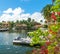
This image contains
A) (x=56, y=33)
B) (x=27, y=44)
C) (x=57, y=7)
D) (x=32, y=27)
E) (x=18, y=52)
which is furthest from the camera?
(x=32, y=27)

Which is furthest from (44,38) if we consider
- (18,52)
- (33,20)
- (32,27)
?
(33,20)

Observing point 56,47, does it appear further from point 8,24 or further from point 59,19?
point 8,24

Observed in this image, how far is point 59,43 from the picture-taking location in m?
9.55

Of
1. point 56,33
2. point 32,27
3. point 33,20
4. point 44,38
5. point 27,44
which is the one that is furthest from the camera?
point 33,20

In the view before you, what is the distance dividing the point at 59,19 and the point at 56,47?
1.28 m

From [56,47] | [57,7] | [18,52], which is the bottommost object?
[18,52]

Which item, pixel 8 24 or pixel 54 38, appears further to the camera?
pixel 8 24

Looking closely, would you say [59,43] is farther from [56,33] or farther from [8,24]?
[8,24]

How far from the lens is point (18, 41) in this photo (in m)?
49.8

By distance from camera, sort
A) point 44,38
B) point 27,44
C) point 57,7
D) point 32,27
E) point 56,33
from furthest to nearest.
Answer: point 32,27, point 27,44, point 44,38, point 56,33, point 57,7

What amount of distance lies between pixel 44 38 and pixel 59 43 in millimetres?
2892

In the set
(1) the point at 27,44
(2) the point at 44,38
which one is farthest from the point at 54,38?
(1) the point at 27,44

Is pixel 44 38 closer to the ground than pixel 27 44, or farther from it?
farther from it

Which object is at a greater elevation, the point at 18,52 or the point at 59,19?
the point at 59,19
